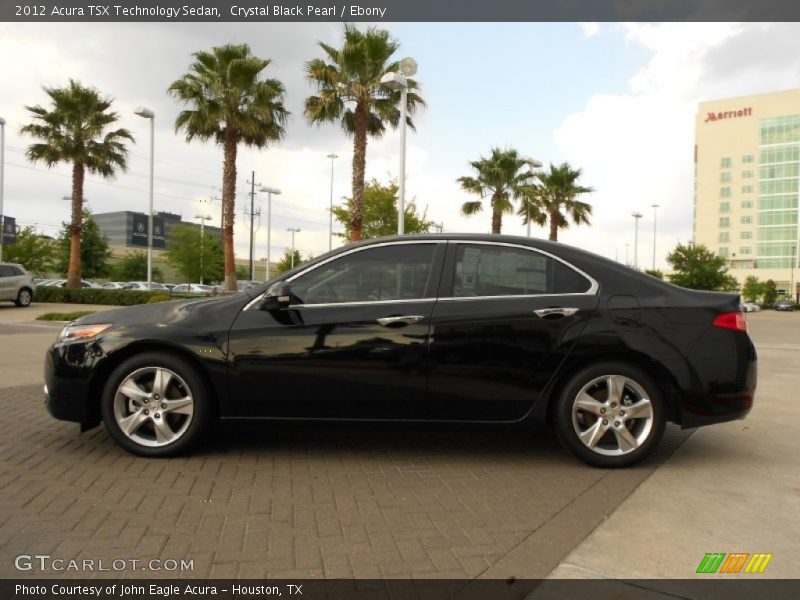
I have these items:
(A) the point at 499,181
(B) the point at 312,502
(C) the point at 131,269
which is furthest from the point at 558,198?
(C) the point at 131,269

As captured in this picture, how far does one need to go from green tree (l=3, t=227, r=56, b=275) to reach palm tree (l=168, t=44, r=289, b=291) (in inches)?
1174

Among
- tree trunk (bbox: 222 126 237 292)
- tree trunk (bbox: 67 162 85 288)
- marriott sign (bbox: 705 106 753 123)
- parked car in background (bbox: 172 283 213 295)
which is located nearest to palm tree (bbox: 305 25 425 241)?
tree trunk (bbox: 222 126 237 292)

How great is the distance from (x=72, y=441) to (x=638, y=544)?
4.07 metres

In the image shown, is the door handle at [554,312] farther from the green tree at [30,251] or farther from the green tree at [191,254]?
the green tree at [30,251]

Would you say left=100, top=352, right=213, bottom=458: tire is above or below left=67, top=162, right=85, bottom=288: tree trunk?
below

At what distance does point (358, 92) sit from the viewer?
73.9ft

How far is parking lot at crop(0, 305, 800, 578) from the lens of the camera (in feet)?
9.50

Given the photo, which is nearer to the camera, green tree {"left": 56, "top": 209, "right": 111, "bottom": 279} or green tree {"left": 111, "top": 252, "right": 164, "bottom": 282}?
green tree {"left": 56, "top": 209, "right": 111, "bottom": 279}

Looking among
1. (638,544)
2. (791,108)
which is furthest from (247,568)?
(791,108)

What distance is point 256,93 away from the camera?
25.9m

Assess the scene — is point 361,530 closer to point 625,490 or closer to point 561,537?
point 561,537

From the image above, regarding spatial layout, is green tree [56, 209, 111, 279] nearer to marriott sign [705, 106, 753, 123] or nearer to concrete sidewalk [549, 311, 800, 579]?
concrete sidewalk [549, 311, 800, 579]

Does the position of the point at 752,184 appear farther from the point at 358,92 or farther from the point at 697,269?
the point at 358,92

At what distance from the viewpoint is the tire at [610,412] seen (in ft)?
13.9
